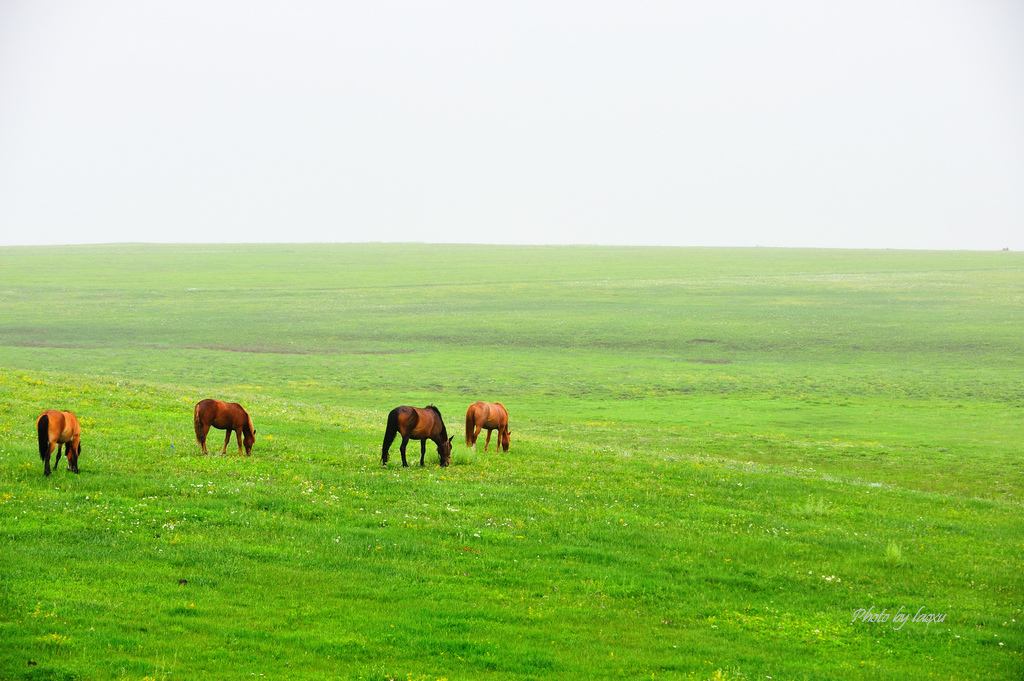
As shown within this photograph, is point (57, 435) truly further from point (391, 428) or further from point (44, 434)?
point (391, 428)

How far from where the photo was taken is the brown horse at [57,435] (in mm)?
21438

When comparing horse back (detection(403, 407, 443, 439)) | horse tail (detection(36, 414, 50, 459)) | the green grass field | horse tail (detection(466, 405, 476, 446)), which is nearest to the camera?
the green grass field

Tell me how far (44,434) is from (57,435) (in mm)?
267

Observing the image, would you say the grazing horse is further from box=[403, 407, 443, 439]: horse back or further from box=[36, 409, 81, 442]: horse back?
box=[36, 409, 81, 442]: horse back

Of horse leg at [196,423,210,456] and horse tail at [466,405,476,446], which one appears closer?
horse leg at [196,423,210,456]

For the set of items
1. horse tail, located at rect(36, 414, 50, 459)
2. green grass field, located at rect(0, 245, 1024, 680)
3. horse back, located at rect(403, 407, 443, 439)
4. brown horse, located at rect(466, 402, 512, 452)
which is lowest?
green grass field, located at rect(0, 245, 1024, 680)

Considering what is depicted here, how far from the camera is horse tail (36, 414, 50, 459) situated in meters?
21.3

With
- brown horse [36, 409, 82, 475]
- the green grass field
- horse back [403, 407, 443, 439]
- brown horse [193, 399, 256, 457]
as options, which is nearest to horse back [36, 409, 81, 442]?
brown horse [36, 409, 82, 475]

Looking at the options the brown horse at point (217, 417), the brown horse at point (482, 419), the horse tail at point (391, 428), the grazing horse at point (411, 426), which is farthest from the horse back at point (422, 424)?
the brown horse at point (217, 417)

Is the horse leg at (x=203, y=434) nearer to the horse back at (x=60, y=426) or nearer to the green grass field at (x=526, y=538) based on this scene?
the green grass field at (x=526, y=538)

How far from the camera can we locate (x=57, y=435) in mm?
21703

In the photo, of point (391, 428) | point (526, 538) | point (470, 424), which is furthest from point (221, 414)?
point (526, 538)

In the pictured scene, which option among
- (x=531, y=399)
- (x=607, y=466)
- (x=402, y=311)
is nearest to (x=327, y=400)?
(x=531, y=399)

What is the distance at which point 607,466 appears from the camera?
98.7 ft
